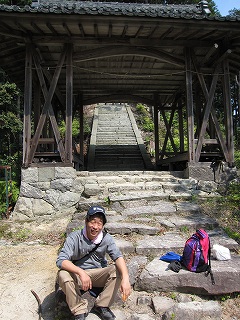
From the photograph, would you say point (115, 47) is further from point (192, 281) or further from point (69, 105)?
point (192, 281)

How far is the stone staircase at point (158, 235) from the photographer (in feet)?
9.49

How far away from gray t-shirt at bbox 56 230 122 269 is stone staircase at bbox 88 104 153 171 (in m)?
8.26

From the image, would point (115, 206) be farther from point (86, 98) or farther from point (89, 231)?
point (86, 98)

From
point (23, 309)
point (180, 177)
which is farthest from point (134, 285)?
point (180, 177)

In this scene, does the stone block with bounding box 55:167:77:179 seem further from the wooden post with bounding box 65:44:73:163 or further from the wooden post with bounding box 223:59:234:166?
the wooden post with bounding box 223:59:234:166

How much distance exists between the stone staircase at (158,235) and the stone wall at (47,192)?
32cm

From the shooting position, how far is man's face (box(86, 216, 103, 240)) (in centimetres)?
270

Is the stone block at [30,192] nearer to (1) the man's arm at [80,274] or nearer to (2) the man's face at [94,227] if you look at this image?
(2) the man's face at [94,227]

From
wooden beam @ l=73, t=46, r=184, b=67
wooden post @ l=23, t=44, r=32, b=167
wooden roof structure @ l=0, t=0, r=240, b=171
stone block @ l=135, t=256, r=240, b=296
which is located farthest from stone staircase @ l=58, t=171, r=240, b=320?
wooden beam @ l=73, t=46, r=184, b=67

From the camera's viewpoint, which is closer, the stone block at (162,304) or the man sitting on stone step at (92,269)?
the man sitting on stone step at (92,269)

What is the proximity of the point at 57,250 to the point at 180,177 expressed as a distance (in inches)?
149

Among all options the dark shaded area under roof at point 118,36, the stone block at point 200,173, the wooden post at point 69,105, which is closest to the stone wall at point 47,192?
the wooden post at point 69,105

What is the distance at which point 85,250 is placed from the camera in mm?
2744

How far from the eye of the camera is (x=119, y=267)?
262cm
